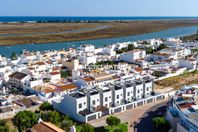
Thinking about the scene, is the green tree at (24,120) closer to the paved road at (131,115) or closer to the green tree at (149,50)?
the paved road at (131,115)

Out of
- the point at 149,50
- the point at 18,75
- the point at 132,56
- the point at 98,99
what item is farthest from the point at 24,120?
the point at 149,50

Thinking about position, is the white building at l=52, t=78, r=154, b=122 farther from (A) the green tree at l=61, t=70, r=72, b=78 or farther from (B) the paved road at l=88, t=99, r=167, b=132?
(A) the green tree at l=61, t=70, r=72, b=78

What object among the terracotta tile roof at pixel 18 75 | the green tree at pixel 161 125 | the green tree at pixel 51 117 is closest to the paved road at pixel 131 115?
the green tree at pixel 161 125

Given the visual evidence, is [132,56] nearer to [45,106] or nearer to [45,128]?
[45,106]

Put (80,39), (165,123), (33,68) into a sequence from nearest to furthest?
(165,123) < (33,68) < (80,39)

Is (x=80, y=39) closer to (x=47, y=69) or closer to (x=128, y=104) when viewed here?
(x=47, y=69)

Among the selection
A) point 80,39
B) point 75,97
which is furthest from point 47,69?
point 80,39
